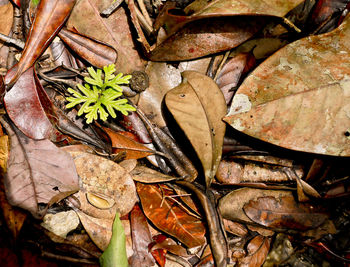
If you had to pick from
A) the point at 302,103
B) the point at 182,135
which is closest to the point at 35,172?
the point at 182,135

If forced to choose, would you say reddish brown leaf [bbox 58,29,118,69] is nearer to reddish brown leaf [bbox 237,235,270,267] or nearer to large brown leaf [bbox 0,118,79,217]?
large brown leaf [bbox 0,118,79,217]

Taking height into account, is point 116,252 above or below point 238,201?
above

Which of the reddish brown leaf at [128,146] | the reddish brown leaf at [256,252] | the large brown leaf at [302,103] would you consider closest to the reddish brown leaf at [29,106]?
the reddish brown leaf at [128,146]

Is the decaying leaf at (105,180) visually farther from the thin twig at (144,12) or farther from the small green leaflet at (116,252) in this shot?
the thin twig at (144,12)

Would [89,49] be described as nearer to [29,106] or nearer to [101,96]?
[101,96]

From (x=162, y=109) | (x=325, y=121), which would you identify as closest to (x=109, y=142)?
(x=162, y=109)

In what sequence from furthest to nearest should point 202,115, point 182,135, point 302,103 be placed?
point 182,135 → point 202,115 → point 302,103
